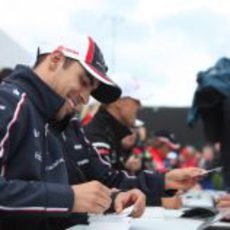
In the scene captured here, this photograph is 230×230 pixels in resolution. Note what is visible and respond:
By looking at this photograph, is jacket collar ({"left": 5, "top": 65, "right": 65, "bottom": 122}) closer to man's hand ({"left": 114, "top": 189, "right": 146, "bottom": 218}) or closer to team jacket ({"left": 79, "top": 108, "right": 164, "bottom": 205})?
man's hand ({"left": 114, "top": 189, "right": 146, "bottom": 218})

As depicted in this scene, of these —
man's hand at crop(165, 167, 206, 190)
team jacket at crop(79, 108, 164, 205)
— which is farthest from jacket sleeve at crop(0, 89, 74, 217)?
man's hand at crop(165, 167, 206, 190)

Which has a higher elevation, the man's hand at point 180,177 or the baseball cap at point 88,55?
the baseball cap at point 88,55

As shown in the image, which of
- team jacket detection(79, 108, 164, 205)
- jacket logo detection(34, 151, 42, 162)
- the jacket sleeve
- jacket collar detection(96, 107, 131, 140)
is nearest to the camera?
the jacket sleeve

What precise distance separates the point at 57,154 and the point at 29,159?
0.21 meters

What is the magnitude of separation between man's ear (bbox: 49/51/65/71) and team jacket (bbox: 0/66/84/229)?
0.11m

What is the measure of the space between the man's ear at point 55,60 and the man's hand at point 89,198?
0.41m

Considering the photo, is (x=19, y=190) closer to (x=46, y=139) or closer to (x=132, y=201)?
(x=46, y=139)

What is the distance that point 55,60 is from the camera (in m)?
1.86

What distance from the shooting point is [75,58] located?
6.07ft

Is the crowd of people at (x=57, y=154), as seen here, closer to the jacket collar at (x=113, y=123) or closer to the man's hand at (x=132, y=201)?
the man's hand at (x=132, y=201)

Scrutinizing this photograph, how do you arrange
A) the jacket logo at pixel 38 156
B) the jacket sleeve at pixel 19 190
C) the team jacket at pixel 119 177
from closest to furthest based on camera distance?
the jacket sleeve at pixel 19 190 → the jacket logo at pixel 38 156 → the team jacket at pixel 119 177

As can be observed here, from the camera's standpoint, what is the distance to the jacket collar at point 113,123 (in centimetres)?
313

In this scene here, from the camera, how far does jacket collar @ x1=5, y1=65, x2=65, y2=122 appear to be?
1.72 m

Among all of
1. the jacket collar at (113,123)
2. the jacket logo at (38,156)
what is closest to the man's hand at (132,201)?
the jacket logo at (38,156)
